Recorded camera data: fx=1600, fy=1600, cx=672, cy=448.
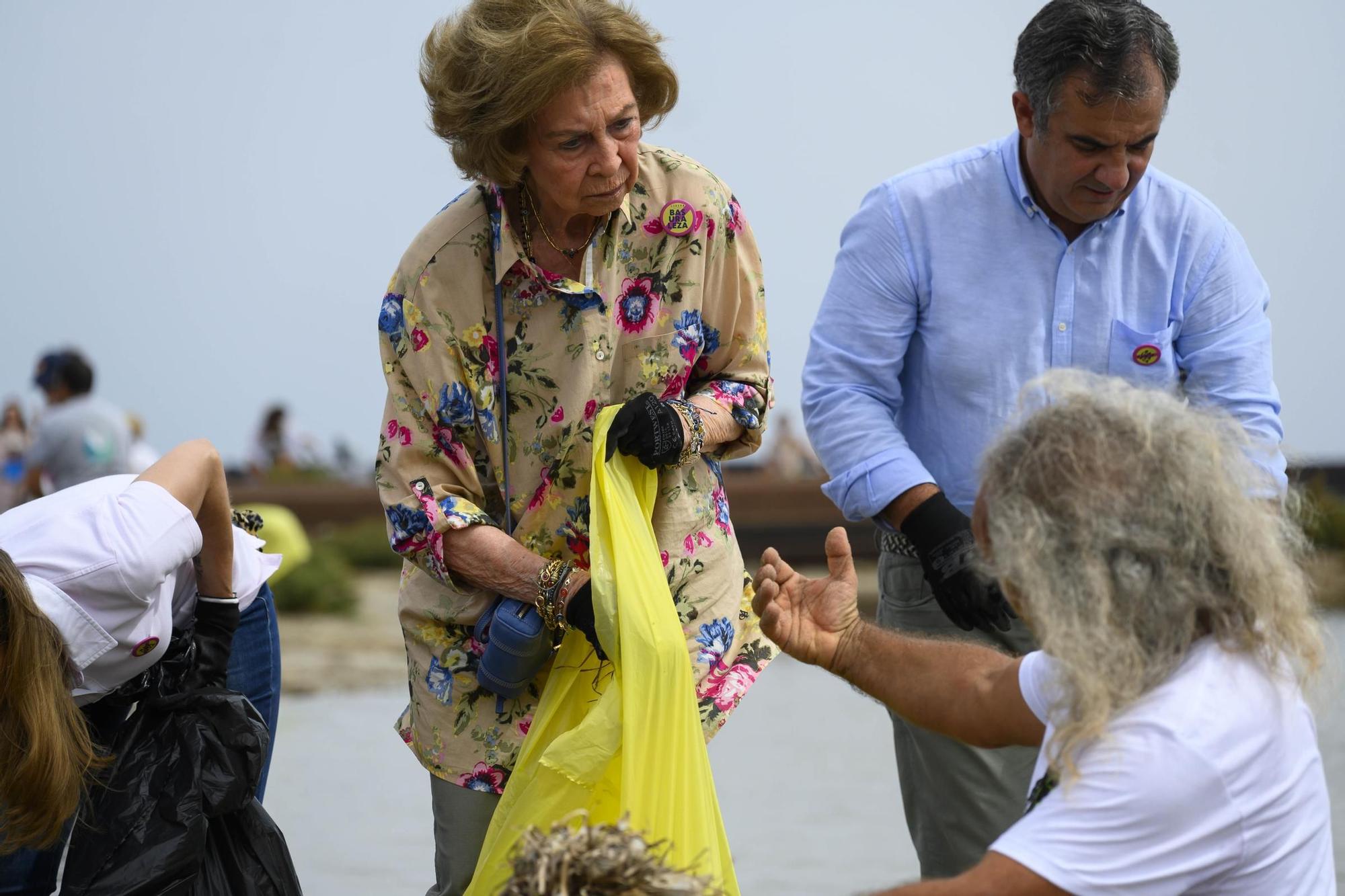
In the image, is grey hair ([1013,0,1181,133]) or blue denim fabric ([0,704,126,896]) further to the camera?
blue denim fabric ([0,704,126,896])

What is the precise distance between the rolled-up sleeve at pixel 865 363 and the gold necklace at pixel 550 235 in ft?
2.12

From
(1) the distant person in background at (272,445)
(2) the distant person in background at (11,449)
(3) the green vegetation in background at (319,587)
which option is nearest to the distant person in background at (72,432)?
(2) the distant person in background at (11,449)

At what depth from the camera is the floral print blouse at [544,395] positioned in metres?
2.82

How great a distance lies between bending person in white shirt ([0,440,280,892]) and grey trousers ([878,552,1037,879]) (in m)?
1.36

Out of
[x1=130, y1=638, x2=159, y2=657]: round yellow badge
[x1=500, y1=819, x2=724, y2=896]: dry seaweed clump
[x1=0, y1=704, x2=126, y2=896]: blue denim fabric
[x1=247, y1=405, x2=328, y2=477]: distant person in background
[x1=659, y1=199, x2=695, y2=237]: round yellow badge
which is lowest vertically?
[x1=247, y1=405, x2=328, y2=477]: distant person in background

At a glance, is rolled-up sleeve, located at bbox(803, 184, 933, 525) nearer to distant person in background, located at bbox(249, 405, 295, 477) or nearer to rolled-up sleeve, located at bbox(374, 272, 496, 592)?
rolled-up sleeve, located at bbox(374, 272, 496, 592)

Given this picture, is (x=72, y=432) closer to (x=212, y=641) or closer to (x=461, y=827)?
(x=212, y=641)

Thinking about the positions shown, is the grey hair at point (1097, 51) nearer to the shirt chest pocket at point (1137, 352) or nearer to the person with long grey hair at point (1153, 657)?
the shirt chest pocket at point (1137, 352)

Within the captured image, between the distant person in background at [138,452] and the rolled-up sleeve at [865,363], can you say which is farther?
the distant person in background at [138,452]

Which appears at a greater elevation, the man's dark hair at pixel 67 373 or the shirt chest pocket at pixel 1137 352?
the shirt chest pocket at pixel 1137 352

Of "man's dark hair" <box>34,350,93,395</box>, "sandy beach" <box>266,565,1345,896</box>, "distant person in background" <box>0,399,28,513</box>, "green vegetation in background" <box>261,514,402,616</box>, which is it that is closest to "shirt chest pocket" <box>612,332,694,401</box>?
"sandy beach" <box>266,565,1345,896</box>

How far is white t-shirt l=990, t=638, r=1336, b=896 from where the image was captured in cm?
180

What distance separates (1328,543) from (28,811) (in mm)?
11966

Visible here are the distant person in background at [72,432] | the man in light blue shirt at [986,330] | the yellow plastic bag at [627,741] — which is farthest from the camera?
the distant person in background at [72,432]
